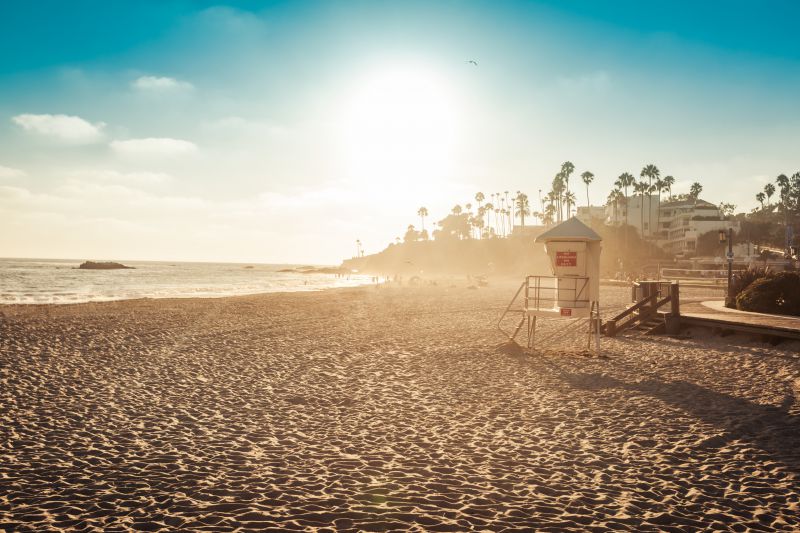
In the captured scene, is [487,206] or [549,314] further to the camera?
[487,206]

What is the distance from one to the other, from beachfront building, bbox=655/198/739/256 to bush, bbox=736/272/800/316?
75524 mm

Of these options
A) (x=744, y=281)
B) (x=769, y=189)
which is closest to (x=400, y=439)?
(x=744, y=281)

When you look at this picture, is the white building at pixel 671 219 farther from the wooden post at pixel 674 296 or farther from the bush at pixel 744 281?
the wooden post at pixel 674 296

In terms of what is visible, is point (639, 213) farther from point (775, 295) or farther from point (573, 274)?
point (573, 274)

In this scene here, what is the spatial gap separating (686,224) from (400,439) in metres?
104

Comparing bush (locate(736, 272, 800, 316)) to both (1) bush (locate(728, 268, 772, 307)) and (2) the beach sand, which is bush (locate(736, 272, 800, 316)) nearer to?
(1) bush (locate(728, 268, 772, 307))

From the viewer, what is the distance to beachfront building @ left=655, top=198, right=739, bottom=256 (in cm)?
9262

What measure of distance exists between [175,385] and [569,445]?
8991 millimetres

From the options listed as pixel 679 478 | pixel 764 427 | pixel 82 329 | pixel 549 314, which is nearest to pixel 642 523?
pixel 679 478

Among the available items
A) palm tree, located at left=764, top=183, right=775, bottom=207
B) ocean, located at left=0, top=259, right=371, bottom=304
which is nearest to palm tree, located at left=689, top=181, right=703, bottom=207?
palm tree, located at left=764, top=183, right=775, bottom=207

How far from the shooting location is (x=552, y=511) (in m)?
5.78

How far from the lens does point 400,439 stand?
27.3 feet

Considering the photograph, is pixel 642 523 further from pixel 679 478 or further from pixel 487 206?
pixel 487 206

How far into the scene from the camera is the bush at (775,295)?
19984mm
